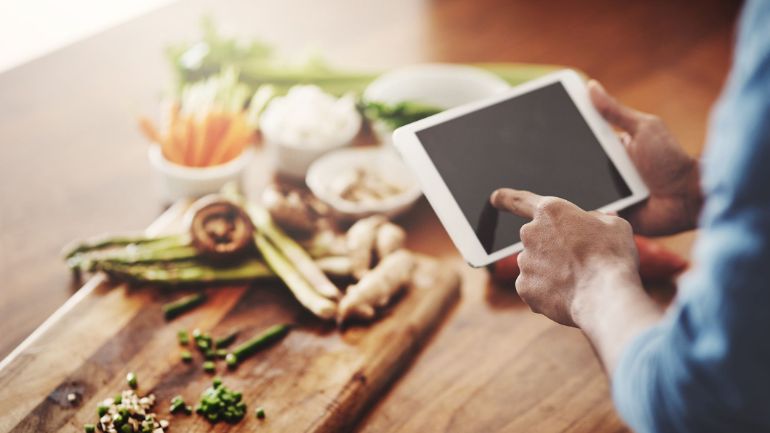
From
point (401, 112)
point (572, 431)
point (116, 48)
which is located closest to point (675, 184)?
point (572, 431)

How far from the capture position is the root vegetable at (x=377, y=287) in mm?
1393

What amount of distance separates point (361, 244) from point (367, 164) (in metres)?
0.29

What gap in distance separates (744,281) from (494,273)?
0.84 m

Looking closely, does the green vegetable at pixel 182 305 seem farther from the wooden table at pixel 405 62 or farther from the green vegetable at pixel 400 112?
the green vegetable at pixel 400 112

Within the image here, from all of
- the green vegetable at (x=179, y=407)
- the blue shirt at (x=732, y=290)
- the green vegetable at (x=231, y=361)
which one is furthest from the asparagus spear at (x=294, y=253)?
the blue shirt at (x=732, y=290)

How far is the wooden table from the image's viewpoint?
128cm

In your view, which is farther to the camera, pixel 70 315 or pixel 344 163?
pixel 344 163

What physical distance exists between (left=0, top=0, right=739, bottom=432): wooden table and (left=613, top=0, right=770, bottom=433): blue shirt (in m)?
0.50

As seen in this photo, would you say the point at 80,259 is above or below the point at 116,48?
below

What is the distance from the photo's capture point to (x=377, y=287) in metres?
1.41

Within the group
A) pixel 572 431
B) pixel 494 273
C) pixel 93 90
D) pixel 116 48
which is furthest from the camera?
pixel 116 48

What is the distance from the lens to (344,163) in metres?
1.73

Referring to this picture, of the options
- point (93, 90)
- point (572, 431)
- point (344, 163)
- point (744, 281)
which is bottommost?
point (572, 431)

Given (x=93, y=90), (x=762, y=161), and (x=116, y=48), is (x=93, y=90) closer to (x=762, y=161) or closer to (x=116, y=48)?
(x=116, y=48)
